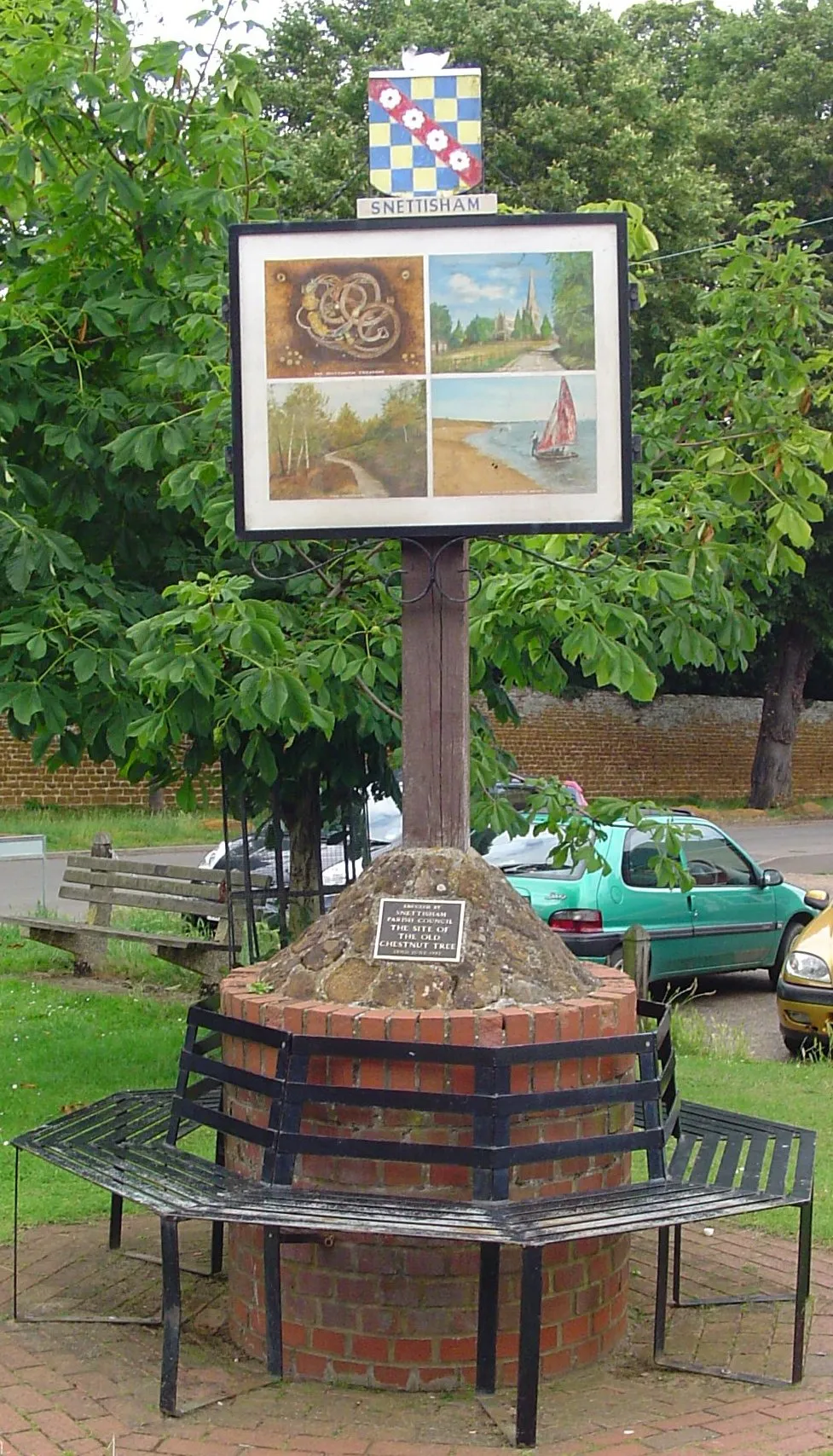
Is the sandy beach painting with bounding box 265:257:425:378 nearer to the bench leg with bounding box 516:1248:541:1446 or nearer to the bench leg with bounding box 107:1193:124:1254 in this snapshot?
the bench leg with bounding box 516:1248:541:1446

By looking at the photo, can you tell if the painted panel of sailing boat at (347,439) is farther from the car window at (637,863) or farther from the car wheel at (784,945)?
the car wheel at (784,945)

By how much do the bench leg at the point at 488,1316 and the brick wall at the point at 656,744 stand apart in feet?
104

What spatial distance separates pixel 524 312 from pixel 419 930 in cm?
195

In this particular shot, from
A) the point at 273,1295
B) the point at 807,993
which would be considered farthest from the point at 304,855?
the point at 273,1295

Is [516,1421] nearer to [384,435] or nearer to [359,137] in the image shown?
[384,435]

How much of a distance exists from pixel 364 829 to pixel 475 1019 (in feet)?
→ 13.4

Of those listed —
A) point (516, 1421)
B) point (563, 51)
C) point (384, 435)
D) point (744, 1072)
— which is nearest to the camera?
point (516, 1421)

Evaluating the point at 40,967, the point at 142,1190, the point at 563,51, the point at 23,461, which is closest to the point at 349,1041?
the point at 142,1190

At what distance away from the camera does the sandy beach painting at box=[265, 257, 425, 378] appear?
528 centimetres

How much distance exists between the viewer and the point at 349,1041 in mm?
4723

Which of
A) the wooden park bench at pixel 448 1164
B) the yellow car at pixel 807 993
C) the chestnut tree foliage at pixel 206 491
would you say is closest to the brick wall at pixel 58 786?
the yellow car at pixel 807 993

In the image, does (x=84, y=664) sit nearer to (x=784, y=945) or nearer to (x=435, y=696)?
(x=435, y=696)

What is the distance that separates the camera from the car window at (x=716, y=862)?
41.3ft

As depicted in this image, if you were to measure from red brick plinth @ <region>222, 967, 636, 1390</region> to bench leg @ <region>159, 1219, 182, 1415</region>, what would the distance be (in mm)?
427
